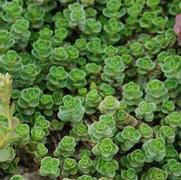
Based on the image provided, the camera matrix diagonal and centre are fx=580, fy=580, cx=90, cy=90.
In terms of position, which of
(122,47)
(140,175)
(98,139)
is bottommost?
(140,175)

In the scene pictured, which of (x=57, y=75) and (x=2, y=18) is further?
(x=2, y=18)

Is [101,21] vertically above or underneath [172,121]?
above

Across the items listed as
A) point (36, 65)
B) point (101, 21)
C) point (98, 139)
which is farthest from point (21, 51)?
point (98, 139)

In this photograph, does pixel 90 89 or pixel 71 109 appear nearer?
pixel 71 109

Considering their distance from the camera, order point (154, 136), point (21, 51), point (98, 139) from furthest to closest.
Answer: point (21, 51) < point (154, 136) < point (98, 139)

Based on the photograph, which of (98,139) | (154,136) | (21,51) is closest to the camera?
(98,139)

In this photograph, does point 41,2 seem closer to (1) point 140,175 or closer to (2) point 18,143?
(2) point 18,143
